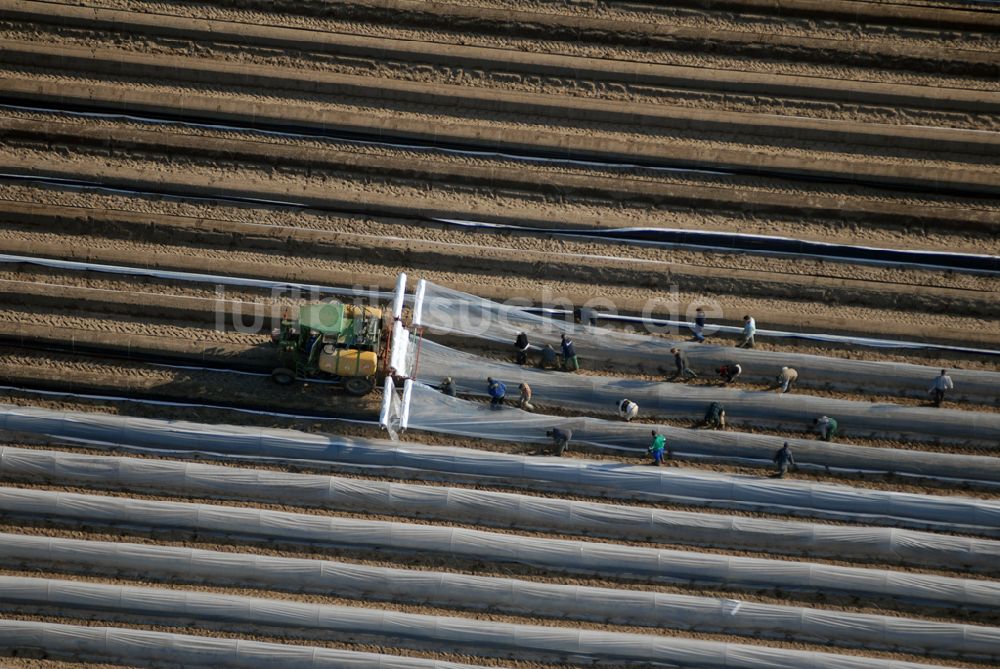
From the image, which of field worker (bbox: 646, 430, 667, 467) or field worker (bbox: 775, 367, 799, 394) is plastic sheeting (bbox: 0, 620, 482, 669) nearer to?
field worker (bbox: 646, 430, 667, 467)

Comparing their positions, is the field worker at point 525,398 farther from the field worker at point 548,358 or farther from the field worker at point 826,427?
the field worker at point 826,427

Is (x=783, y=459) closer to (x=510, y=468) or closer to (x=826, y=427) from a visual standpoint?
(x=826, y=427)

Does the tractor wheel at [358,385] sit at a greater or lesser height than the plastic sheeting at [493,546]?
greater

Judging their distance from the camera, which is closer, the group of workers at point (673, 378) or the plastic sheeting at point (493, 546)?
the plastic sheeting at point (493, 546)

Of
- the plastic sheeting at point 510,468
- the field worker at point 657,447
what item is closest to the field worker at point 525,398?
the plastic sheeting at point 510,468

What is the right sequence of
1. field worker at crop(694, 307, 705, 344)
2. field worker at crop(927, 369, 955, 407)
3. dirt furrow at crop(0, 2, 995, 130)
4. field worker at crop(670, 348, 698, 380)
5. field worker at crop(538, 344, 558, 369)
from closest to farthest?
1. field worker at crop(927, 369, 955, 407)
2. field worker at crop(670, 348, 698, 380)
3. field worker at crop(538, 344, 558, 369)
4. field worker at crop(694, 307, 705, 344)
5. dirt furrow at crop(0, 2, 995, 130)

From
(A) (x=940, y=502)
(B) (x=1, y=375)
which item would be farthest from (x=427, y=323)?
(A) (x=940, y=502)

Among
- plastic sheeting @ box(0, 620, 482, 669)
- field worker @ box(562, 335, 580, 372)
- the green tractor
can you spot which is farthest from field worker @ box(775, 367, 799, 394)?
plastic sheeting @ box(0, 620, 482, 669)
